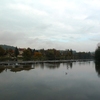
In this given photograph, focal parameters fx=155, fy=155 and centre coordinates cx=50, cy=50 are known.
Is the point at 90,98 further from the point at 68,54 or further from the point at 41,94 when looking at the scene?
the point at 68,54

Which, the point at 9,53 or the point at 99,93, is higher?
the point at 9,53

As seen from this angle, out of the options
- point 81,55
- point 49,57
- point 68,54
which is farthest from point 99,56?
point 81,55

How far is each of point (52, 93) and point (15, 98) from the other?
5655 millimetres

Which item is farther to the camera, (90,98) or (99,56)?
(99,56)

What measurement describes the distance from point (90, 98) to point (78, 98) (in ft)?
5.55

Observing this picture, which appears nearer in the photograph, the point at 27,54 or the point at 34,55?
the point at 27,54

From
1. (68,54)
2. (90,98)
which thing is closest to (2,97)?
(90,98)

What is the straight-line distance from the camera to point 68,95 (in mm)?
22828

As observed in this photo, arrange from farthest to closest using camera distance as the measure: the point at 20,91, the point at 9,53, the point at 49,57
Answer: the point at 49,57, the point at 9,53, the point at 20,91

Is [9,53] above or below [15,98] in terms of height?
above

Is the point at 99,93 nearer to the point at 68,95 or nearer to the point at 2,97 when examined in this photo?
the point at 68,95

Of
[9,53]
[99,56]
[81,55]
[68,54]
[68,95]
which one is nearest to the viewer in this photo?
[68,95]

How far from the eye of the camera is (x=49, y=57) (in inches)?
4911

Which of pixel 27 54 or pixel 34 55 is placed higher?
pixel 27 54
